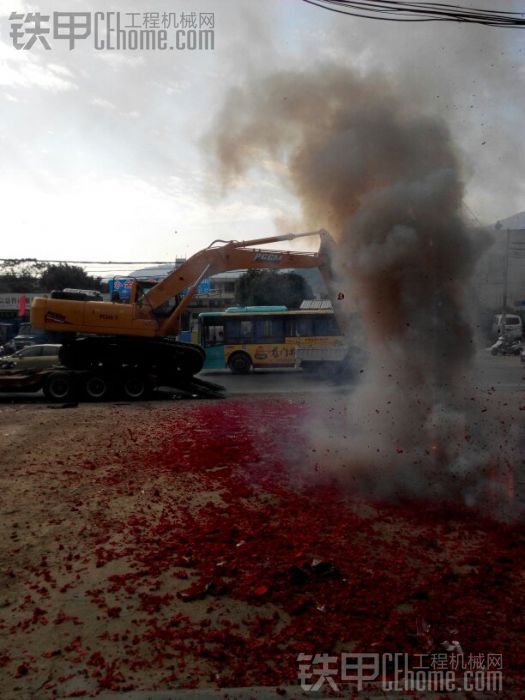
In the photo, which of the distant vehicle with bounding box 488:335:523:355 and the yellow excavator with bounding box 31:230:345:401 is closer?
the yellow excavator with bounding box 31:230:345:401

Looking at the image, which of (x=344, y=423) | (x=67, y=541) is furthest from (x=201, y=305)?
(x=67, y=541)

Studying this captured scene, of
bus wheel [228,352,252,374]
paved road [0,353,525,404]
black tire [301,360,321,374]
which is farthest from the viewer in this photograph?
bus wheel [228,352,252,374]

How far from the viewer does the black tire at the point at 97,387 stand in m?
14.6

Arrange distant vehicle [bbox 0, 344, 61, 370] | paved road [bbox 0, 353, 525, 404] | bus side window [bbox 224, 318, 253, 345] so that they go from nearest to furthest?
paved road [bbox 0, 353, 525, 404] → distant vehicle [bbox 0, 344, 61, 370] → bus side window [bbox 224, 318, 253, 345]

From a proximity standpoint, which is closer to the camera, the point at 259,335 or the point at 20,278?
the point at 259,335

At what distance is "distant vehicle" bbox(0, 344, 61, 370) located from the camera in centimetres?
1627

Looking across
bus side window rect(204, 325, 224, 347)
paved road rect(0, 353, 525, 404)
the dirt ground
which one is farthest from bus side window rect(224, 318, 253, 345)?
the dirt ground

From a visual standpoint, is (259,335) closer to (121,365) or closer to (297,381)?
(297,381)

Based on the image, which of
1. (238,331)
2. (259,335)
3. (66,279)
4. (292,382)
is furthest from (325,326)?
(66,279)

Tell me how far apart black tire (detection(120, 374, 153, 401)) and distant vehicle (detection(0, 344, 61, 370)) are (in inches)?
123

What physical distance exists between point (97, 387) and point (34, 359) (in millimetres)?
3251

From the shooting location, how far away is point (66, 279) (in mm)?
48438
